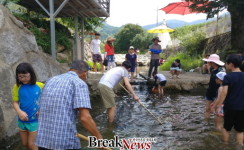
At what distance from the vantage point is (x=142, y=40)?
34.8 m

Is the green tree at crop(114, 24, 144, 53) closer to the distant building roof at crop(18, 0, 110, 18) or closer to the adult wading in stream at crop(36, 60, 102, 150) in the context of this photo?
the distant building roof at crop(18, 0, 110, 18)

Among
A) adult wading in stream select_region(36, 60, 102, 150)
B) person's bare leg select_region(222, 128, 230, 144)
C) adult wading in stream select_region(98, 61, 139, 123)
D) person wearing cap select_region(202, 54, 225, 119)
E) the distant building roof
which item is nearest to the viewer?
adult wading in stream select_region(36, 60, 102, 150)

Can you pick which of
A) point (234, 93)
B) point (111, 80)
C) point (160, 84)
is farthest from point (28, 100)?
point (160, 84)

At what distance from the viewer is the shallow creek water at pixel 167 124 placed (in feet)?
16.6

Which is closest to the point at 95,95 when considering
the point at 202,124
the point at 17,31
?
the point at 17,31

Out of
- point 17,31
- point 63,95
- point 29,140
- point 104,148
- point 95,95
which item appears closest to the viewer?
point 63,95

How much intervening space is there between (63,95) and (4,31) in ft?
15.1

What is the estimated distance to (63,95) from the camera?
2.38m

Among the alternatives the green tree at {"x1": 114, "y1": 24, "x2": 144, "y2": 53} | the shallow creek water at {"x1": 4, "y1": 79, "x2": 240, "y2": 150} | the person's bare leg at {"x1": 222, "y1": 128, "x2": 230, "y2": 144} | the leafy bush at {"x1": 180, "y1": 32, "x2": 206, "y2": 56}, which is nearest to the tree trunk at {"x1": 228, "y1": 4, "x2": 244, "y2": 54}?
the leafy bush at {"x1": 180, "y1": 32, "x2": 206, "y2": 56}

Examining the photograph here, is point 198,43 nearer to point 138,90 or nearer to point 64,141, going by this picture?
point 138,90

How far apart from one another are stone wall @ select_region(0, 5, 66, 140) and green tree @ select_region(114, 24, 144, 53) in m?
29.5

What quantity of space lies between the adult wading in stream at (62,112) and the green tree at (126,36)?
34775 mm

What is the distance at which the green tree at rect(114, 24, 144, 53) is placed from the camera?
37.3 meters

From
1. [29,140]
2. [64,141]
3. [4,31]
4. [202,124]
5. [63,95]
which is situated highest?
[4,31]
